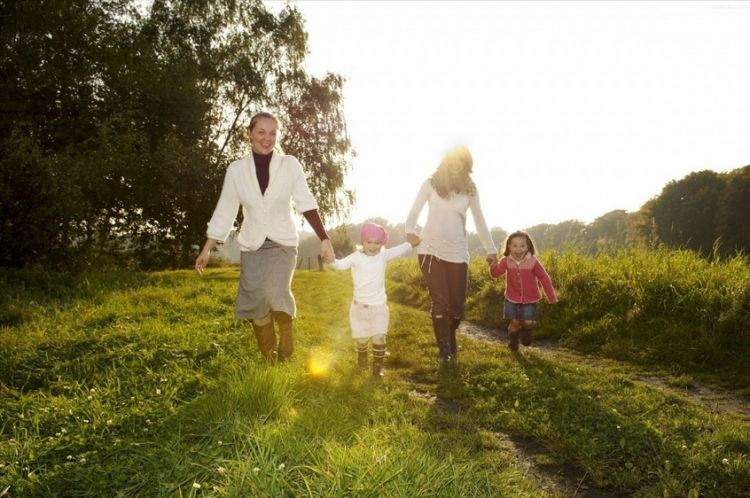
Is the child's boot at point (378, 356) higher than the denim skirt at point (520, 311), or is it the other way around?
the denim skirt at point (520, 311)

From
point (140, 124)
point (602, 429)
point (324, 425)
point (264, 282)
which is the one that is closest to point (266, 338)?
point (264, 282)

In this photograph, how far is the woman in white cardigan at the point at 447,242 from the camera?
22.1ft

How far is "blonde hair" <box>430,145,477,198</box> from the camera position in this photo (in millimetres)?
6734

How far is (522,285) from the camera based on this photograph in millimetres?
7820

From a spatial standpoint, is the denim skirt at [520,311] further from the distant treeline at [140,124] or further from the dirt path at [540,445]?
the distant treeline at [140,124]

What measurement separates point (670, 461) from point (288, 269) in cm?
395

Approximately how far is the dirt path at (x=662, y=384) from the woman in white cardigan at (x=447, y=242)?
6.00 ft

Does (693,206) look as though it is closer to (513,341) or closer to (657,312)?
(657,312)

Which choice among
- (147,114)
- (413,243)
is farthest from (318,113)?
(413,243)

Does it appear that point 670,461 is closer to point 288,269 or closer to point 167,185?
point 288,269

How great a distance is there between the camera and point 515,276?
791cm

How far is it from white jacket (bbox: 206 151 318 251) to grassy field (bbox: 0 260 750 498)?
144cm

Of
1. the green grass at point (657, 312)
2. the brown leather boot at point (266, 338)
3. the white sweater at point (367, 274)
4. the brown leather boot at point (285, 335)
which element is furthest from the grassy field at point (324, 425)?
the green grass at point (657, 312)

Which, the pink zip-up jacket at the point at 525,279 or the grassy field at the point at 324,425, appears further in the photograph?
the pink zip-up jacket at the point at 525,279
